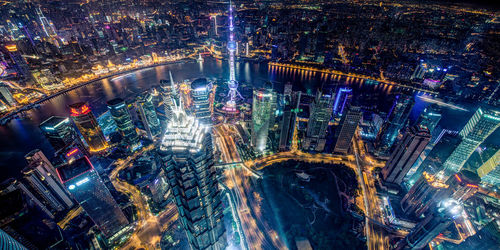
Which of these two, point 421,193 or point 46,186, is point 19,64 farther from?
point 421,193

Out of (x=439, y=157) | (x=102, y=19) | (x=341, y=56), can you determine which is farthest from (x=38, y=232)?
(x=102, y=19)

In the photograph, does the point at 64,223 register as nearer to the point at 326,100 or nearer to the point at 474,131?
the point at 326,100

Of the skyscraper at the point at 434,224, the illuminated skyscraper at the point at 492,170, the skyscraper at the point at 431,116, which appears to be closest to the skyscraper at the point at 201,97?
the skyscraper at the point at 434,224

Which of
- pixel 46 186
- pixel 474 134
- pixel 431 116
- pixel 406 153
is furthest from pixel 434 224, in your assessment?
pixel 46 186

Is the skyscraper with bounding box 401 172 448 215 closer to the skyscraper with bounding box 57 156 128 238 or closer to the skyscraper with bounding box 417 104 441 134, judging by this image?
the skyscraper with bounding box 417 104 441 134

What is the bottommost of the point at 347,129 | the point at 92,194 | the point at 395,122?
the point at 92,194

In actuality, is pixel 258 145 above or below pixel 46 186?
below
